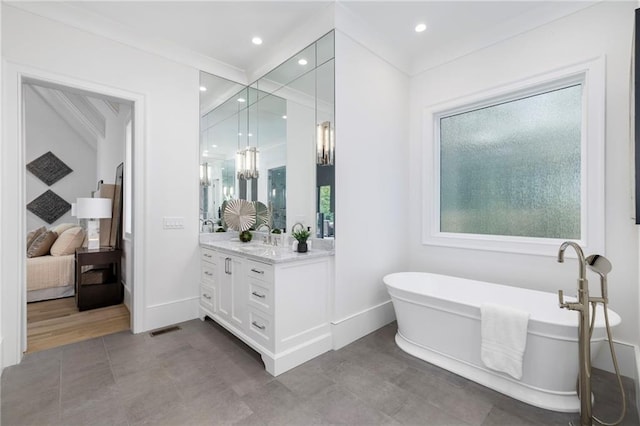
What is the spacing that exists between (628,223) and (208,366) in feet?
11.1

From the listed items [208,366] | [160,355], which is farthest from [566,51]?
[160,355]

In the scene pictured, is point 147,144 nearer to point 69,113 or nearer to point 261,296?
point 261,296

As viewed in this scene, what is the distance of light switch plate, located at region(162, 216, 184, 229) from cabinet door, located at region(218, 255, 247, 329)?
68cm

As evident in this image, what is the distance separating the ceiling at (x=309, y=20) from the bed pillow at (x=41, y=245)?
3.17 m

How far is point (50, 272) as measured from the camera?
149 inches

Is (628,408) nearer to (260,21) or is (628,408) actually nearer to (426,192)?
(426,192)

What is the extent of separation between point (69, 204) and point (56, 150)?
1142 millimetres

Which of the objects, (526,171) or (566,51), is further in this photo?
(526,171)

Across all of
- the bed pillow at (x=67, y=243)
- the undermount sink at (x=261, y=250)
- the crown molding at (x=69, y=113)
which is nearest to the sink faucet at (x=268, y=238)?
the undermount sink at (x=261, y=250)

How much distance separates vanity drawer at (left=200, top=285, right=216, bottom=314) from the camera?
299 cm

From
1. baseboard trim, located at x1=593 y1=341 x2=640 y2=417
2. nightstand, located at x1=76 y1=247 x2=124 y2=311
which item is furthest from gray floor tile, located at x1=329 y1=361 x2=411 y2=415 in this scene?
nightstand, located at x1=76 y1=247 x2=124 y2=311

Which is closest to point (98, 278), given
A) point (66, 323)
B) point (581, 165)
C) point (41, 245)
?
point (66, 323)

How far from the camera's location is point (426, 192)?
10.7 feet

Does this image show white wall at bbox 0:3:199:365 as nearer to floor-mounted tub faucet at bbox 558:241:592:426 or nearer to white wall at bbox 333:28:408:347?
white wall at bbox 333:28:408:347
